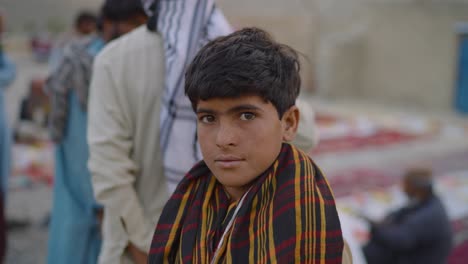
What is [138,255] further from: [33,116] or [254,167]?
[33,116]

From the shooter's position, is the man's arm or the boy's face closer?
the boy's face

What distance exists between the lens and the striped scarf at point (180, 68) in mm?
1674

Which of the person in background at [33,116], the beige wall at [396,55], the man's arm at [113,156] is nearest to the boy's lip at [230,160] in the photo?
the man's arm at [113,156]

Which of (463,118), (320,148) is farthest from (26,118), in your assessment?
(463,118)

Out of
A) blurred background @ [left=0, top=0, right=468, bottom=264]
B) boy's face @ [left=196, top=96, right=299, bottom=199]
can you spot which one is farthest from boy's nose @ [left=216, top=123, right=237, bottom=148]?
blurred background @ [left=0, top=0, right=468, bottom=264]

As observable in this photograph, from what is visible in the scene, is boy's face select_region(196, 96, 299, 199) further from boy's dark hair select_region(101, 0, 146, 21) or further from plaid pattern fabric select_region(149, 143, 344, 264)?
boy's dark hair select_region(101, 0, 146, 21)

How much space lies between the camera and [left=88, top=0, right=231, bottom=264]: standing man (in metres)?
1.69

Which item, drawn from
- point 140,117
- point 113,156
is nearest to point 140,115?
point 140,117

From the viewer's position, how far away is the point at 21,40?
2153 centimetres

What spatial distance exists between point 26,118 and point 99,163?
704 cm

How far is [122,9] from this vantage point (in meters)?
2.12

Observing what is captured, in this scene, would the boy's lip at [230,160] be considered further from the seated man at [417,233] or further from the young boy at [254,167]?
the seated man at [417,233]

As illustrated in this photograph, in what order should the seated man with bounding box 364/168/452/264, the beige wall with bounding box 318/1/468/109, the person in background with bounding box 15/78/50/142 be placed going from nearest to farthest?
the seated man with bounding box 364/168/452/264, the person in background with bounding box 15/78/50/142, the beige wall with bounding box 318/1/468/109

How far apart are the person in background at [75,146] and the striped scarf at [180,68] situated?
0.44 meters
